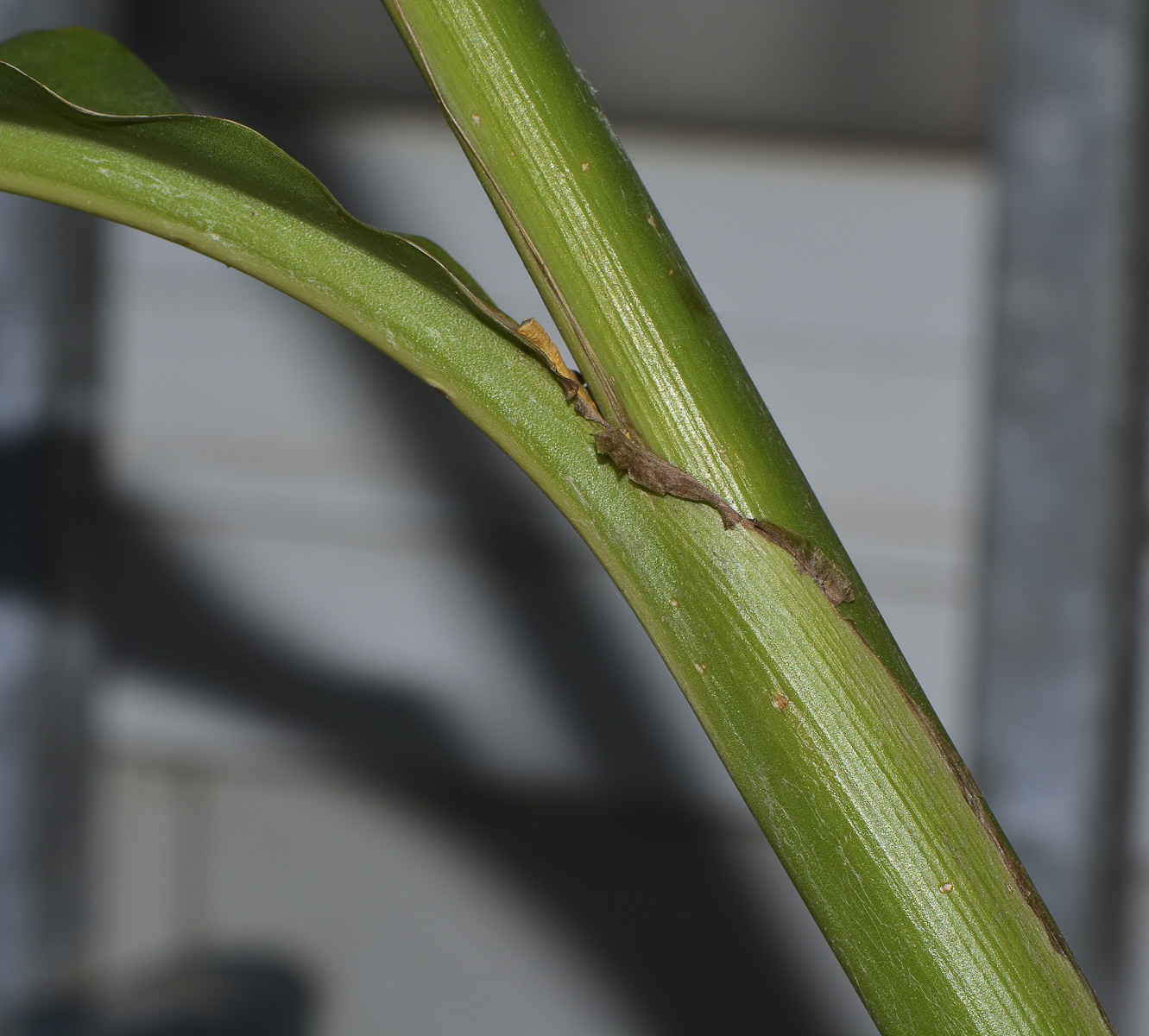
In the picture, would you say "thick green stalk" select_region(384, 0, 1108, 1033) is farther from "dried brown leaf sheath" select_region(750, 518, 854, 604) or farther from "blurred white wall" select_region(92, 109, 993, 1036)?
"blurred white wall" select_region(92, 109, 993, 1036)

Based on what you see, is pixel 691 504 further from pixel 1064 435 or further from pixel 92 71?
pixel 1064 435

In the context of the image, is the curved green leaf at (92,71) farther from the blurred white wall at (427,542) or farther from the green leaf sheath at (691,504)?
the blurred white wall at (427,542)

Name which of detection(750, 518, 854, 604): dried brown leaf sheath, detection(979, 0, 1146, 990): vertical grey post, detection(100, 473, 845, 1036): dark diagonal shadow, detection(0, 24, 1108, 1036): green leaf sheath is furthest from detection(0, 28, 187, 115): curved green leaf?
detection(100, 473, 845, 1036): dark diagonal shadow

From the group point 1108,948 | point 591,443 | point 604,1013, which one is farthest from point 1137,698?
point 591,443

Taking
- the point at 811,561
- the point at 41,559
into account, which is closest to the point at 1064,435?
the point at 811,561

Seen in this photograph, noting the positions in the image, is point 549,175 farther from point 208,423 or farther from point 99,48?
point 208,423

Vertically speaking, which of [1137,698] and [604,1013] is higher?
[1137,698]

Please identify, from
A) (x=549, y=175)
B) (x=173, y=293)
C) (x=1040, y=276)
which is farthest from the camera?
(x=173, y=293)
